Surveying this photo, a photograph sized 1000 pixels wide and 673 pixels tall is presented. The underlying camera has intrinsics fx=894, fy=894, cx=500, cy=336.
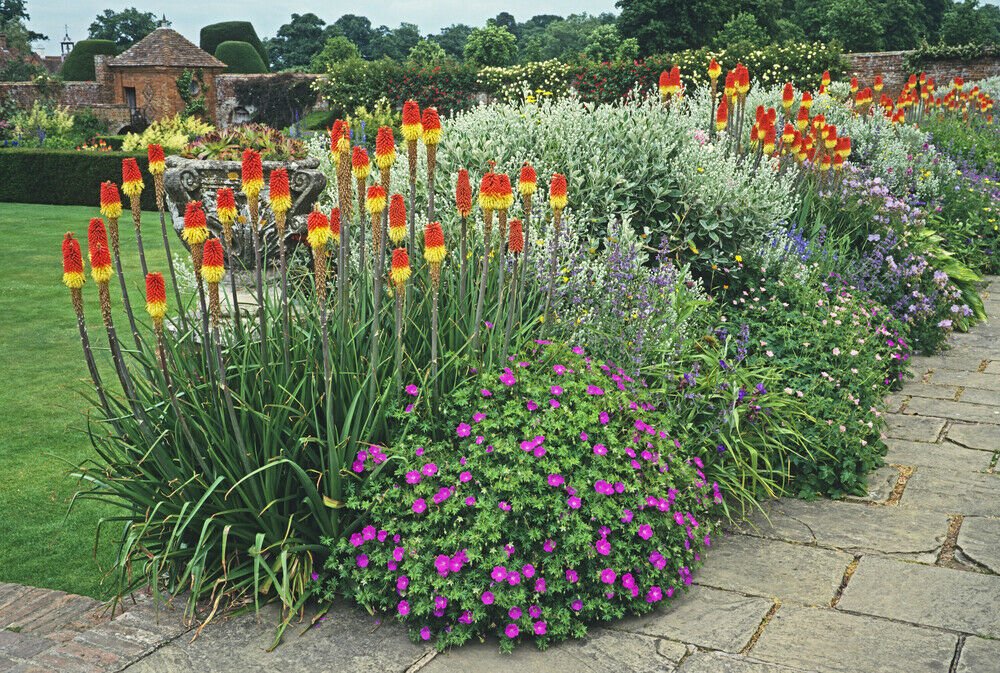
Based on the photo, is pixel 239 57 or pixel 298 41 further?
pixel 298 41

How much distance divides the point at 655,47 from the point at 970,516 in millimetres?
35182

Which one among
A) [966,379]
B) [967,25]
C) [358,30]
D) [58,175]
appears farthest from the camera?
[358,30]

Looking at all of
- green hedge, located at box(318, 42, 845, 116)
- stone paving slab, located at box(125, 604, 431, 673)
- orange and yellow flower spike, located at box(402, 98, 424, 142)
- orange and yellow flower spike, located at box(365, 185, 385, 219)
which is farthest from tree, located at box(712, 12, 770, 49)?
stone paving slab, located at box(125, 604, 431, 673)

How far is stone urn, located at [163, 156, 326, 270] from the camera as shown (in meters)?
5.62

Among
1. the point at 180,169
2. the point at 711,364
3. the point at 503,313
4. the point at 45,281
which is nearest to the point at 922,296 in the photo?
the point at 711,364

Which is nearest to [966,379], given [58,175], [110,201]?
[110,201]

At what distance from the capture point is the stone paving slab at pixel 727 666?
2.68m

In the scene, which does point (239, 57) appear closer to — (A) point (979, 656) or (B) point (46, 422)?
(B) point (46, 422)

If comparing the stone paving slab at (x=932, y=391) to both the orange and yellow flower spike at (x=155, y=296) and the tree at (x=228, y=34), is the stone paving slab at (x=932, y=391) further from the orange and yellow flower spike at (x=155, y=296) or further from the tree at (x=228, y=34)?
the tree at (x=228, y=34)

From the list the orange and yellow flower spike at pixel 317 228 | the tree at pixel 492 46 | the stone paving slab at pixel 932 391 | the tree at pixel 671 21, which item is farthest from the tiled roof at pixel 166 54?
the orange and yellow flower spike at pixel 317 228

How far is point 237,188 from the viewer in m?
5.75

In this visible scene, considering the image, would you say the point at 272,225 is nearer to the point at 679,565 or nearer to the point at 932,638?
the point at 679,565

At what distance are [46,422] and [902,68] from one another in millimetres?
23073

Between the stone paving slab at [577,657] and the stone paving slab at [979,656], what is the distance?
2.72ft
